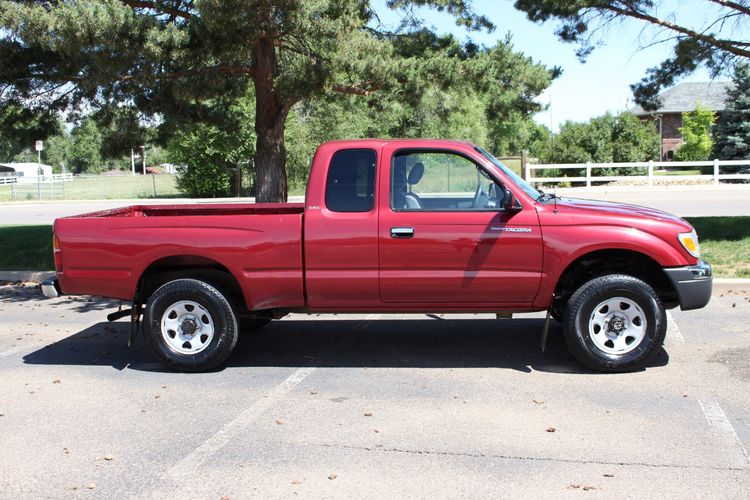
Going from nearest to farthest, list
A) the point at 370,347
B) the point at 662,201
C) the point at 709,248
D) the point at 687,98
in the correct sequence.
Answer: the point at 370,347
the point at 709,248
the point at 662,201
the point at 687,98

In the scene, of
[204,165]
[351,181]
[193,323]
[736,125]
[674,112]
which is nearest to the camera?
[351,181]

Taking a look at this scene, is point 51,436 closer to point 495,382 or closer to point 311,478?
point 311,478

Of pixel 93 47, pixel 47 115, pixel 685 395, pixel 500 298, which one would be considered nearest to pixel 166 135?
pixel 47 115

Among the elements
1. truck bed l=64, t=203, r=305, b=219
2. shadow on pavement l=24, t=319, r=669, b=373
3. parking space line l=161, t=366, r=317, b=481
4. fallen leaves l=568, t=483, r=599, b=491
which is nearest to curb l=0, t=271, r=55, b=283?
shadow on pavement l=24, t=319, r=669, b=373

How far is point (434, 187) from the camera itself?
260 inches

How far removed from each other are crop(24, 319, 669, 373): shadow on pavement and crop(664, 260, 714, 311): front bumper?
2.27 feet

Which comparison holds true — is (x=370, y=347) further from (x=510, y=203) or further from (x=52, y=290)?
(x=52, y=290)

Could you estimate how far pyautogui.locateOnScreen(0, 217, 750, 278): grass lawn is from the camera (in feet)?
35.2

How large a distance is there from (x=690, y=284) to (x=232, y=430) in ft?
12.5

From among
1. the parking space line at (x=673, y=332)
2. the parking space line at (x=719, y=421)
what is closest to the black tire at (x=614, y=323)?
the parking space line at (x=719, y=421)

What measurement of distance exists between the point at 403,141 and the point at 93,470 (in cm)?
362

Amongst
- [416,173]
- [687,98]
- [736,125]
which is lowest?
[416,173]

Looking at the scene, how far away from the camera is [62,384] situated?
6297mm

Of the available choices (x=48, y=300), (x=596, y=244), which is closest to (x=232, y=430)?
(x=596, y=244)
